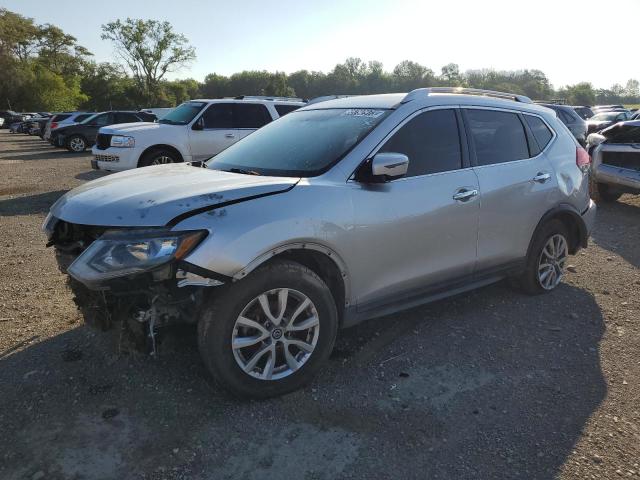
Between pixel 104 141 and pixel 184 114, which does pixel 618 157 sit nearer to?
pixel 184 114

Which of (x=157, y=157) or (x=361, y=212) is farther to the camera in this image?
(x=157, y=157)

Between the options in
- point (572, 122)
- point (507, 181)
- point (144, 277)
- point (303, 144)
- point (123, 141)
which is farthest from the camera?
point (572, 122)

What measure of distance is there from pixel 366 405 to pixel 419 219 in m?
1.26

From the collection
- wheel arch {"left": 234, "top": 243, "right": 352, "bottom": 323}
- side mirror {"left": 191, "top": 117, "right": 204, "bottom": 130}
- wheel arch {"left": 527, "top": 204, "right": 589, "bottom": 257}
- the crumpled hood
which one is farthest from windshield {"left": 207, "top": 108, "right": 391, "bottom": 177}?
side mirror {"left": 191, "top": 117, "right": 204, "bottom": 130}

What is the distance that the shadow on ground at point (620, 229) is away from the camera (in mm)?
6301

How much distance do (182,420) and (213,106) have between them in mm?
8652

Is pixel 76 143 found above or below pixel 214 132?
below

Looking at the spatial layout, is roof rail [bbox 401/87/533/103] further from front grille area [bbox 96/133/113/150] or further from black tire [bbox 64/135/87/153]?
black tire [bbox 64/135/87/153]

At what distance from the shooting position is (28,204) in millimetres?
9125

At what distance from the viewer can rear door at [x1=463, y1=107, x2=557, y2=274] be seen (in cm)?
391

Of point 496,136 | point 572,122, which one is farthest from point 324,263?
point 572,122

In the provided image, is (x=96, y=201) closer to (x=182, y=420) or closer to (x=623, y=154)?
(x=182, y=420)

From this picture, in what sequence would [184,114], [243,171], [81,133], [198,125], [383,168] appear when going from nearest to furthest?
[383,168] < [243,171] < [198,125] < [184,114] < [81,133]

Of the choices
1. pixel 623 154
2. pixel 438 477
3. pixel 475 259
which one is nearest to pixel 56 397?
pixel 438 477
